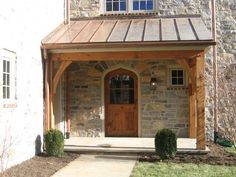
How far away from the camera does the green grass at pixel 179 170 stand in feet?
24.4

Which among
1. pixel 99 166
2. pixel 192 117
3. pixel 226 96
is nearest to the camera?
pixel 99 166

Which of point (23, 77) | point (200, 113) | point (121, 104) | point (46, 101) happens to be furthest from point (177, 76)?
point (23, 77)

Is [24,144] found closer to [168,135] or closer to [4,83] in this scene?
[4,83]

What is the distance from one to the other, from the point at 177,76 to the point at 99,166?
5259mm

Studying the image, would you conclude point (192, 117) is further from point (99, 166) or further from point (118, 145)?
point (99, 166)

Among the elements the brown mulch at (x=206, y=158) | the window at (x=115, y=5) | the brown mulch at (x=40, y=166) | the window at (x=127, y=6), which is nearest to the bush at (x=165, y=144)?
the brown mulch at (x=206, y=158)

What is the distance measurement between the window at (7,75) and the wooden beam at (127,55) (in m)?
2.18

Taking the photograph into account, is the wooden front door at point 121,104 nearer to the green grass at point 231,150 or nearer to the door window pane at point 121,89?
the door window pane at point 121,89

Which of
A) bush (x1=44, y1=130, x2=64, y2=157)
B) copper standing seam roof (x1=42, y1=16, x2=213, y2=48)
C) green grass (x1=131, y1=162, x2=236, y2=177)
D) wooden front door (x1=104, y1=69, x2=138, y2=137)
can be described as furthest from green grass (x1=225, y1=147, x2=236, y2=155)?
bush (x1=44, y1=130, x2=64, y2=157)

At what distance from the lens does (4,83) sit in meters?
7.92

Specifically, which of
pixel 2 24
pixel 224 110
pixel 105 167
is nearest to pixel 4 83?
pixel 2 24

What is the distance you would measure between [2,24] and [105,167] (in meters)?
3.96

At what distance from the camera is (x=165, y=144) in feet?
29.2

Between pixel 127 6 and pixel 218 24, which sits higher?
pixel 127 6
